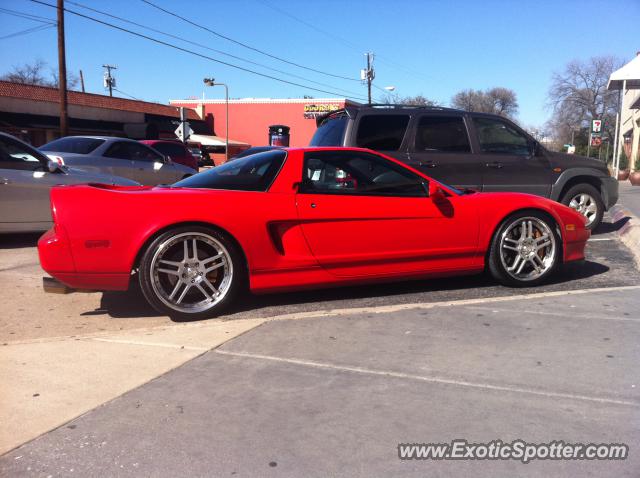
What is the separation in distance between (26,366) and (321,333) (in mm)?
1869

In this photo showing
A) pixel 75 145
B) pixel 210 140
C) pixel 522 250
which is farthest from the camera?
pixel 210 140

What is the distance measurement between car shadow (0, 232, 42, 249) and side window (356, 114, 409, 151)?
4.67 metres

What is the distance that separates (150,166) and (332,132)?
5271mm

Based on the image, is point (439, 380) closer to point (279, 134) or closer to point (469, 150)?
point (469, 150)

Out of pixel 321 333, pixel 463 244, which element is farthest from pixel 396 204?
pixel 321 333

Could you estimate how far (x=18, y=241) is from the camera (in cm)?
769

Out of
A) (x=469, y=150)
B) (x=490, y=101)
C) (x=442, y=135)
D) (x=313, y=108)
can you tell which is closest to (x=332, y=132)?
(x=442, y=135)

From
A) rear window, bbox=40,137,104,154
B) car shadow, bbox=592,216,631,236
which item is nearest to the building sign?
rear window, bbox=40,137,104,154

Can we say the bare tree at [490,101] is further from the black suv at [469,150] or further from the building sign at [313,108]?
the black suv at [469,150]

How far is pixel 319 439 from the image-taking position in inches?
96.4

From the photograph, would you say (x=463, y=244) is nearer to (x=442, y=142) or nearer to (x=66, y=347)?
(x=442, y=142)

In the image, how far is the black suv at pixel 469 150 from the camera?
6879mm

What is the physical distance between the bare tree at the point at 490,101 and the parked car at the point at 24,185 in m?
71.1

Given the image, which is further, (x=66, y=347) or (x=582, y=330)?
(x=582, y=330)
